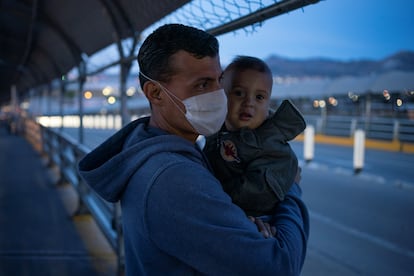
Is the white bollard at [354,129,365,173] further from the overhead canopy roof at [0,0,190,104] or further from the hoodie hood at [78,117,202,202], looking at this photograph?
the hoodie hood at [78,117,202,202]

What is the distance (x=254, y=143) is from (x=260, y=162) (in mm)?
79

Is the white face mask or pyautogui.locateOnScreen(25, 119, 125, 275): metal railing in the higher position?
the white face mask

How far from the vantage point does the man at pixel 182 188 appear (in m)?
1.21

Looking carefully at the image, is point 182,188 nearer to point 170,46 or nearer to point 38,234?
point 170,46

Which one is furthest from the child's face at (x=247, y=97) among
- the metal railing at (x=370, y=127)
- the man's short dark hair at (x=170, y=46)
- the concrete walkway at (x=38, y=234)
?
the metal railing at (x=370, y=127)

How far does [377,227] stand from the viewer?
5922 mm

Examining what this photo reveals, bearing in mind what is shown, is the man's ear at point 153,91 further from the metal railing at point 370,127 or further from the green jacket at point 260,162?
the metal railing at point 370,127

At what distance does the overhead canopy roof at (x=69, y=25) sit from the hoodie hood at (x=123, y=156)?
4.25 ft

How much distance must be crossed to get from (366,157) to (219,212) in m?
13.4

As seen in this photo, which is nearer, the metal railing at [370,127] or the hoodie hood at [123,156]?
the hoodie hood at [123,156]

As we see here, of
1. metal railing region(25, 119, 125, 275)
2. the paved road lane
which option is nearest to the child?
metal railing region(25, 119, 125, 275)

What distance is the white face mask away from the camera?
1498 mm

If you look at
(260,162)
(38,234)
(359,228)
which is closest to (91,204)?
(38,234)

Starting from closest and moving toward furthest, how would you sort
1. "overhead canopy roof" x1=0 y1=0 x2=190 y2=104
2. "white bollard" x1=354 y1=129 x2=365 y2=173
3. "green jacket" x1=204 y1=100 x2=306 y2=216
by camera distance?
"green jacket" x1=204 y1=100 x2=306 y2=216 < "overhead canopy roof" x1=0 y1=0 x2=190 y2=104 < "white bollard" x1=354 y1=129 x2=365 y2=173
